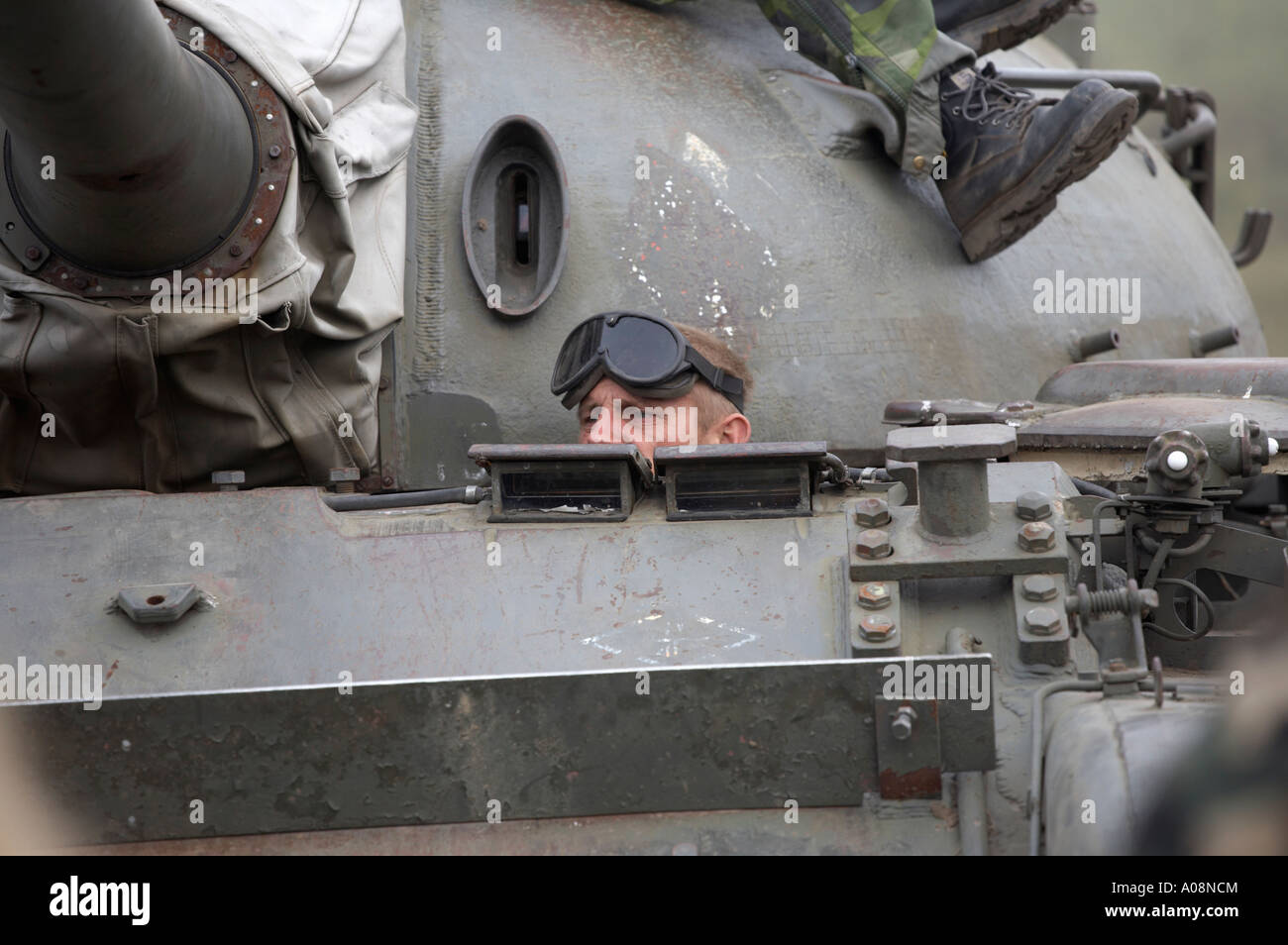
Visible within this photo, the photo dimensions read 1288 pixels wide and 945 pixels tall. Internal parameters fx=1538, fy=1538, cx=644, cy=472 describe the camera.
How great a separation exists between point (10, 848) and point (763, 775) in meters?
1.23

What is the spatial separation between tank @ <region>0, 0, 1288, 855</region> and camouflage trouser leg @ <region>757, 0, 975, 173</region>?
4.7 inches

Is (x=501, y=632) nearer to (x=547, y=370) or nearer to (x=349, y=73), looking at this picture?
(x=547, y=370)

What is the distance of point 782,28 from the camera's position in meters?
4.80

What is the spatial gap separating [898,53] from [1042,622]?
2.40 m

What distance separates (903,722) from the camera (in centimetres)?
244

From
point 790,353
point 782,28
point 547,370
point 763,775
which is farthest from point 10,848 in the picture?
point 782,28

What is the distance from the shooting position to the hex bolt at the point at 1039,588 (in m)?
2.73

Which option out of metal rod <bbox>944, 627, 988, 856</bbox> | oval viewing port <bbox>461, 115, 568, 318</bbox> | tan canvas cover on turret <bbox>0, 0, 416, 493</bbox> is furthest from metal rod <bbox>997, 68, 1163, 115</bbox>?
metal rod <bbox>944, 627, 988, 856</bbox>

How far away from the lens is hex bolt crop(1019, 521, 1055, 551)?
2.75m

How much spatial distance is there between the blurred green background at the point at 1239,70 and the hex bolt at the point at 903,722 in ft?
40.3

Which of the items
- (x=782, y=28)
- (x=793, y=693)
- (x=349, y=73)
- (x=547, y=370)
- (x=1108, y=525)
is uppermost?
(x=782, y=28)

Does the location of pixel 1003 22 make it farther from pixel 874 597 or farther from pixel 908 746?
pixel 908 746

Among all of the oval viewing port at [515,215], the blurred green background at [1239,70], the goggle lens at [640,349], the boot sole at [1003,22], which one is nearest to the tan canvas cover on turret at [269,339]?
the oval viewing port at [515,215]

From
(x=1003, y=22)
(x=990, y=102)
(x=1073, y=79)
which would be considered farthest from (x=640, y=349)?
(x=1073, y=79)
